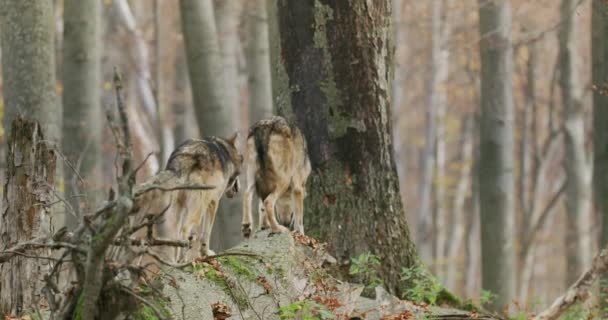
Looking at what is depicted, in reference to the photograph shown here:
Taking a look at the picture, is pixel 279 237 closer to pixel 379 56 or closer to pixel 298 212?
pixel 298 212

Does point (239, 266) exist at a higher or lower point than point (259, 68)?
lower

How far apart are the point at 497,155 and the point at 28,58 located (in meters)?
9.39

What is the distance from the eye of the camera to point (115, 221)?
6.20 m

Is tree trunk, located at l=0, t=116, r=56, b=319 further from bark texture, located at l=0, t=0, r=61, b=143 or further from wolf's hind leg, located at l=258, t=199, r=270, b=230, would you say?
bark texture, located at l=0, t=0, r=61, b=143

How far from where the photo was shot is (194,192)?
984cm

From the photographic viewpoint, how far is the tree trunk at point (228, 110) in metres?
18.4

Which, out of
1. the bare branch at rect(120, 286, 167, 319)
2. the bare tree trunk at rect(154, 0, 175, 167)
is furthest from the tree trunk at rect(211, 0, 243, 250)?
the bare branch at rect(120, 286, 167, 319)

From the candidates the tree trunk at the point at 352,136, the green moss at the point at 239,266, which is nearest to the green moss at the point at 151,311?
the green moss at the point at 239,266

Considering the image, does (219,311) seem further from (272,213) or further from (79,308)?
(272,213)

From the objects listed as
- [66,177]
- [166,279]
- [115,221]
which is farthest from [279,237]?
[66,177]

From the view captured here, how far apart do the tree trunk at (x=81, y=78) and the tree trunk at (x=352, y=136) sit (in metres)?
6.02

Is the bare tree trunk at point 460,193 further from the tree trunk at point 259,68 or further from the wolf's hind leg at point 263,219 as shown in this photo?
the wolf's hind leg at point 263,219

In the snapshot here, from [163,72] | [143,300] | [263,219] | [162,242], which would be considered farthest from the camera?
[163,72]

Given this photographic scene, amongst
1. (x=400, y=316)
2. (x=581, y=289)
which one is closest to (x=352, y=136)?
(x=400, y=316)
